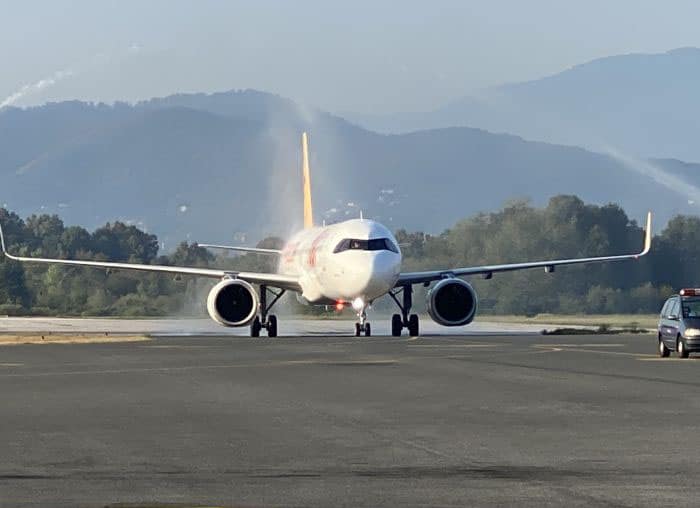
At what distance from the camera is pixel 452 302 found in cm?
6019

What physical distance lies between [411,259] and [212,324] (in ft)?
107

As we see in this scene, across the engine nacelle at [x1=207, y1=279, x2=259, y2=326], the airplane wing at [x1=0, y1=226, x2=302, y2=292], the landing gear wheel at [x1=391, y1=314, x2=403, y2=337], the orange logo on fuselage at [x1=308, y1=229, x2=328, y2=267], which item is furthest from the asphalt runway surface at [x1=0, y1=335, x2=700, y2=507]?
the airplane wing at [x1=0, y1=226, x2=302, y2=292]

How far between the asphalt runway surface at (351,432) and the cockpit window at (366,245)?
1849 centimetres

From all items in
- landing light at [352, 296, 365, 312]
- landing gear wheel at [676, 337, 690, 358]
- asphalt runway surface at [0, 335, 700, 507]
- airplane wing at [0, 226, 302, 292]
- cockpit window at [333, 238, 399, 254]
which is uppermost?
cockpit window at [333, 238, 399, 254]

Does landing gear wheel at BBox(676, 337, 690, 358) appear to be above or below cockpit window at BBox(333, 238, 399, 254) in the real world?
below

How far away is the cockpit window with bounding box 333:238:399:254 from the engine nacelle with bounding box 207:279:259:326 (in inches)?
137

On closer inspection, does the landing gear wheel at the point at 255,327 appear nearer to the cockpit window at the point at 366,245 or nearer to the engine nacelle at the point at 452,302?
the cockpit window at the point at 366,245

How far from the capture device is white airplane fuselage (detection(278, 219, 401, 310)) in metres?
56.6

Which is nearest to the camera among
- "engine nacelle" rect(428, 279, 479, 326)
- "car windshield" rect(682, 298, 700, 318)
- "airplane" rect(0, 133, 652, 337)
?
"car windshield" rect(682, 298, 700, 318)

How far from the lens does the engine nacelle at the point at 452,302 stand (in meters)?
59.8

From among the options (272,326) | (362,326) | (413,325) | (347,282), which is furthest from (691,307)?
(272,326)

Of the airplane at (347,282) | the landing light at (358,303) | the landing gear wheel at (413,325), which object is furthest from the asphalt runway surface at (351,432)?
the landing gear wheel at (413,325)

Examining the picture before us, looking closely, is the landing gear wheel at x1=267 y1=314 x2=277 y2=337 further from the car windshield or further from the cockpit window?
the car windshield

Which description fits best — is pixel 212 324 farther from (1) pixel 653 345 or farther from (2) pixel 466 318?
(1) pixel 653 345
